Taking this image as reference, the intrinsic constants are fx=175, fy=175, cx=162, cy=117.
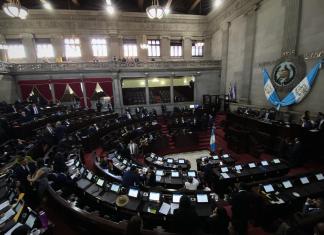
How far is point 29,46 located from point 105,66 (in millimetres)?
7591

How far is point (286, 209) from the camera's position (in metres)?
4.41

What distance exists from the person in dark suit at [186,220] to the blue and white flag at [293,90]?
9.84 m

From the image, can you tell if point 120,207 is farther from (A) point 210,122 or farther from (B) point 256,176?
(A) point 210,122

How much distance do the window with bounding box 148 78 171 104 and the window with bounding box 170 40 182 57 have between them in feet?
10.0

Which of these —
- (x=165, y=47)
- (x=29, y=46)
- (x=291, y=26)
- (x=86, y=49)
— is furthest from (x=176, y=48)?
(x=29, y=46)

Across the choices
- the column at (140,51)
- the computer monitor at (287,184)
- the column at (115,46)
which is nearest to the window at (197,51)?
the column at (140,51)

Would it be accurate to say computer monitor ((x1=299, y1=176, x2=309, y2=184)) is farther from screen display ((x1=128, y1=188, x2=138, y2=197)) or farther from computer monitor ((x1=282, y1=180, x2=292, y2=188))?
screen display ((x1=128, y1=188, x2=138, y2=197))

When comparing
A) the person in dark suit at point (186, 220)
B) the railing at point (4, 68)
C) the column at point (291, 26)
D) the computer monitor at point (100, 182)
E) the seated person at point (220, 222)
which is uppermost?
the column at point (291, 26)

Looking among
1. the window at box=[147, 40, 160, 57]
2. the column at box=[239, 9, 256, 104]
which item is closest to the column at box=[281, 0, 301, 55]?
the column at box=[239, 9, 256, 104]

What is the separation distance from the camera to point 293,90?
986 centimetres

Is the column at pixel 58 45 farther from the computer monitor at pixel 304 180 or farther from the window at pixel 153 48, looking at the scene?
the computer monitor at pixel 304 180

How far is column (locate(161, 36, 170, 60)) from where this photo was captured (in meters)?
19.1

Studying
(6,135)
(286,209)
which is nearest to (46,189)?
(286,209)

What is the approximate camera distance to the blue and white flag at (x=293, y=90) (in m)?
8.84
